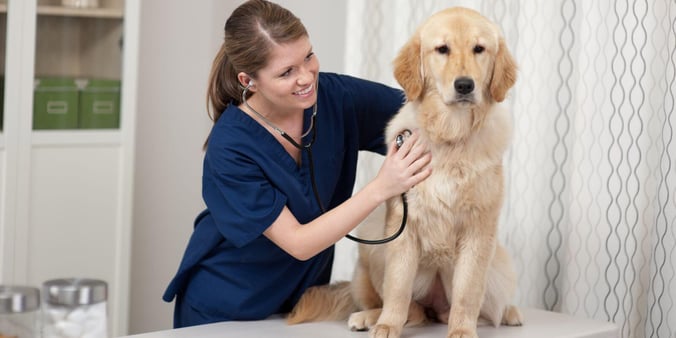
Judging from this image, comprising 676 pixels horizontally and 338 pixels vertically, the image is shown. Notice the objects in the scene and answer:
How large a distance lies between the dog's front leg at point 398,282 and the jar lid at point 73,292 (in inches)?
26.5

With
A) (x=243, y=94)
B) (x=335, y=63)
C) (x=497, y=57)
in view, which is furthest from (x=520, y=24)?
(x=335, y=63)

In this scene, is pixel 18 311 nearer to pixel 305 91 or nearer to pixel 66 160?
pixel 305 91

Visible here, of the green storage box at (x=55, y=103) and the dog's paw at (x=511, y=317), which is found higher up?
the green storage box at (x=55, y=103)

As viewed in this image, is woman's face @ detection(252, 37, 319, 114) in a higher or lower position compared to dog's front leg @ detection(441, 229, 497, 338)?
higher

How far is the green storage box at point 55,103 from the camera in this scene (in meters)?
2.68

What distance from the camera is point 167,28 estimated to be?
3.15 meters

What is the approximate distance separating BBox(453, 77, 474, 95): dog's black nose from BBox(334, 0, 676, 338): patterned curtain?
26.4 inches

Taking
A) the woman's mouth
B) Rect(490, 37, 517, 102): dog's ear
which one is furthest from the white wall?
Rect(490, 37, 517, 102): dog's ear

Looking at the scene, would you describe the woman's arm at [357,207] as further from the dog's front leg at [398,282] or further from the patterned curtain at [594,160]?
the patterned curtain at [594,160]

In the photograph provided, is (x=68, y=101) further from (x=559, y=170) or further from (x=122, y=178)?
(x=559, y=170)

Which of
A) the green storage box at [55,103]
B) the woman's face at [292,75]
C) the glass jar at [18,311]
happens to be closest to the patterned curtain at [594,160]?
the woman's face at [292,75]

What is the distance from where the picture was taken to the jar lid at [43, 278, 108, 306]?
1.03 metres

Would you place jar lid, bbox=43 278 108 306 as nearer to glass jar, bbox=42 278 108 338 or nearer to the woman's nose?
glass jar, bbox=42 278 108 338

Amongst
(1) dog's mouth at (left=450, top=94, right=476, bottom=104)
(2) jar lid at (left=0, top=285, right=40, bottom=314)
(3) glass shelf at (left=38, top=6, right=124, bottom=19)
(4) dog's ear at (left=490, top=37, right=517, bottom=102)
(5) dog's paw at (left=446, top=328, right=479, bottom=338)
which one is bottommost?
(5) dog's paw at (left=446, top=328, right=479, bottom=338)
